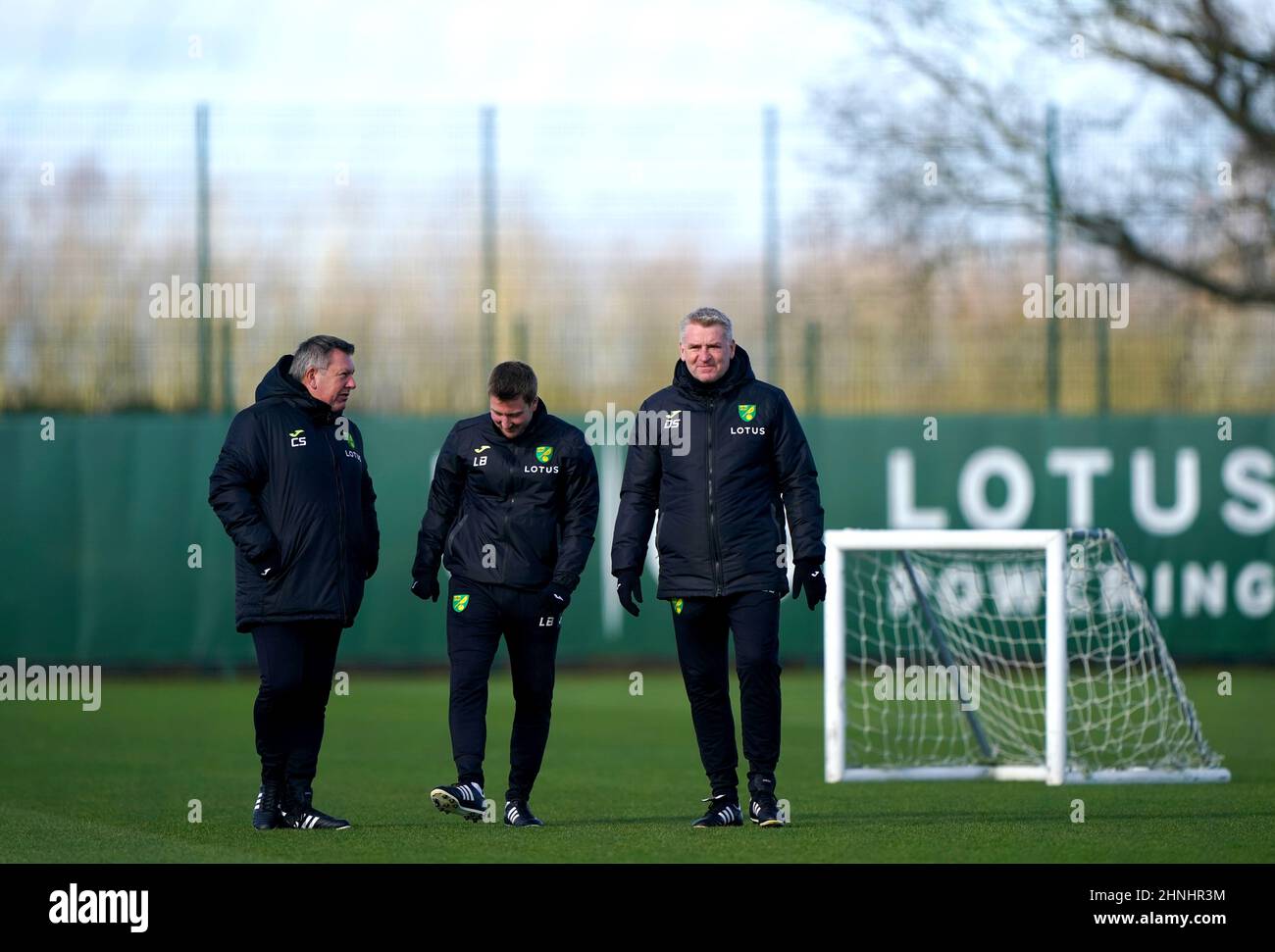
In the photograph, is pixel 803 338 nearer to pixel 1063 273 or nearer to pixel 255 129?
pixel 1063 273

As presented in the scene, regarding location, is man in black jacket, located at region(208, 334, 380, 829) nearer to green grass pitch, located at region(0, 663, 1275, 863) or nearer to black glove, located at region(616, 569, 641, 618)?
green grass pitch, located at region(0, 663, 1275, 863)

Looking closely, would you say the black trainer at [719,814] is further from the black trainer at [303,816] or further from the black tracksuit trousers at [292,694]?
the black tracksuit trousers at [292,694]

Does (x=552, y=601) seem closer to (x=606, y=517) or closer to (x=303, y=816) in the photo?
(x=303, y=816)

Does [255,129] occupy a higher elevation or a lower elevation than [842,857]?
higher

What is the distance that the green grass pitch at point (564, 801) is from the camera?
25.2ft

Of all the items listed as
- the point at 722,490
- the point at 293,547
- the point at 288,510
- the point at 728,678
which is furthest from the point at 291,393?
the point at 728,678

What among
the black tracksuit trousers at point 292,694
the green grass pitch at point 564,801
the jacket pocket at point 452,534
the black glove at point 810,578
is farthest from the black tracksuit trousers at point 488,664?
the black glove at point 810,578

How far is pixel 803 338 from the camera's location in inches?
723

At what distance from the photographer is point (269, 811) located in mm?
8375

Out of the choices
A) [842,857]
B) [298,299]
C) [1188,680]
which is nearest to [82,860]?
[842,857]

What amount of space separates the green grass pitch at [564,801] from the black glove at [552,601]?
0.91 metres

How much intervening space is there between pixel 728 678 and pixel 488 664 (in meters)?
1.03

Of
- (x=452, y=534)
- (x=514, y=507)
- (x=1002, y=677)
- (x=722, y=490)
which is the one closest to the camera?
(x=722, y=490)
